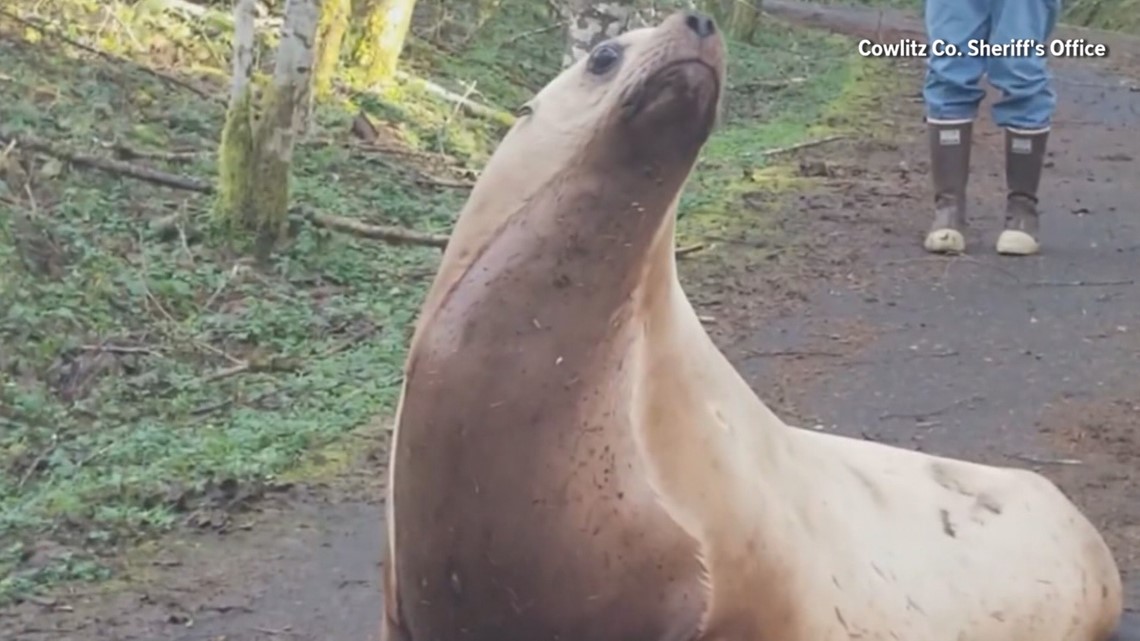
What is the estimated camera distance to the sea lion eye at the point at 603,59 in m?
2.38

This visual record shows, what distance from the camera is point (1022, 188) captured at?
6.91 metres

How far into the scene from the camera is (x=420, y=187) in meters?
9.32

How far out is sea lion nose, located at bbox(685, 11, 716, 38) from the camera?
2.33m

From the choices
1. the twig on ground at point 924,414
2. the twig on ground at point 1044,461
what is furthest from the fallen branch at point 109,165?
the twig on ground at point 1044,461

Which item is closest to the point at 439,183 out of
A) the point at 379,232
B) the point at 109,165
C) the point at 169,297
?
the point at 379,232

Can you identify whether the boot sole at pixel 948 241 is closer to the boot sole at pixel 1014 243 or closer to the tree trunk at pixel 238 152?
the boot sole at pixel 1014 243

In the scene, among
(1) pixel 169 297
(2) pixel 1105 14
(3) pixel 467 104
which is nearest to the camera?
(1) pixel 169 297

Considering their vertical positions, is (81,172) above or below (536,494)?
below

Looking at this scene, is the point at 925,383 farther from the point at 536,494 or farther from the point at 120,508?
the point at 536,494

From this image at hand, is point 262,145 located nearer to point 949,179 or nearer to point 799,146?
point 949,179

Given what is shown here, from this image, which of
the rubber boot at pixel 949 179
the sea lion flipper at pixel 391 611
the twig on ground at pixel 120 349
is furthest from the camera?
the rubber boot at pixel 949 179

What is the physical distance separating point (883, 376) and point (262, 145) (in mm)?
3058

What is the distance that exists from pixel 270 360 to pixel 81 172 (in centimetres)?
226

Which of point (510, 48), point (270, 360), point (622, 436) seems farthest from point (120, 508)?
point (510, 48)
